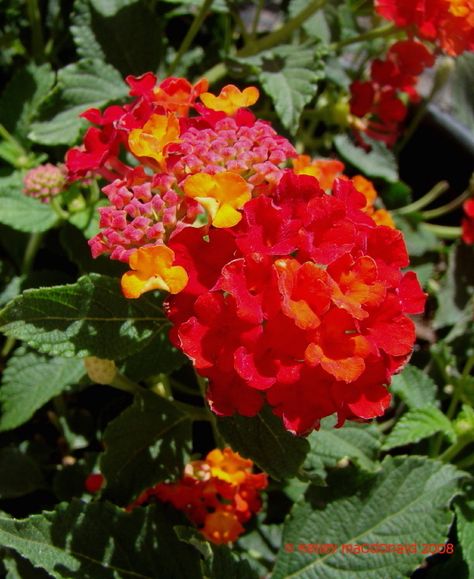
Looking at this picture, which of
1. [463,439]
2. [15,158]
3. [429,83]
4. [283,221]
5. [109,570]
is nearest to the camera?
[283,221]

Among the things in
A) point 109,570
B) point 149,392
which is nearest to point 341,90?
point 149,392

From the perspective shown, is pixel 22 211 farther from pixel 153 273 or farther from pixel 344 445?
pixel 344 445

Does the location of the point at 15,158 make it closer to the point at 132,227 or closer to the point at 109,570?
the point at 132,227

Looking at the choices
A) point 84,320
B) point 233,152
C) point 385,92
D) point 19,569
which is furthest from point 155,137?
point 385,92

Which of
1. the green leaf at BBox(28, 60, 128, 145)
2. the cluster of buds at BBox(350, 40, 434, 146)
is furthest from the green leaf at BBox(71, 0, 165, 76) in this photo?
the cluster of buds at BBox(350, 40, 434, 146)

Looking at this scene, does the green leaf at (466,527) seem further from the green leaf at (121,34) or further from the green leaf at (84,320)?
the green leaf at (121,34)

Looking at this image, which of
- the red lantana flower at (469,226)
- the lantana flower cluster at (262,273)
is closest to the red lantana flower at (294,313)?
the lantana flower cluster at (262,273)
